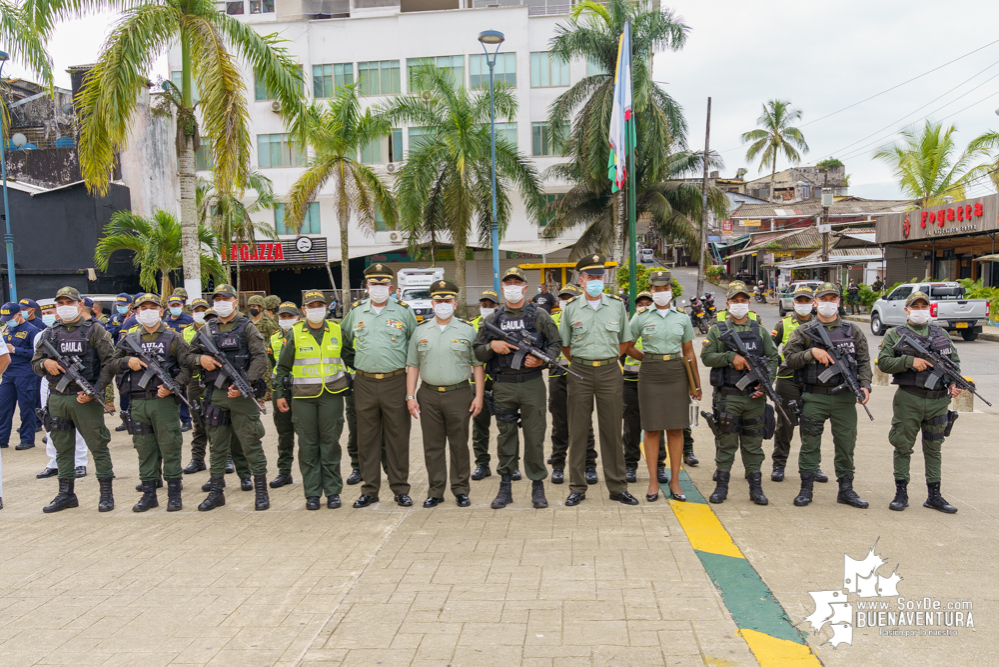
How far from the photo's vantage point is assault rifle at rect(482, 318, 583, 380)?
6.01 meters

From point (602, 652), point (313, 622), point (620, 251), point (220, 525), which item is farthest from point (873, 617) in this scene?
point (620, 251)

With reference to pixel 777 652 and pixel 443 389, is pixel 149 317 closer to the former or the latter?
pixel 443 389

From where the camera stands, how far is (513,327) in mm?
6152

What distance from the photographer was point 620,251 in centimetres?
2631

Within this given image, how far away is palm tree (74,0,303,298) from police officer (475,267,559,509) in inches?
312

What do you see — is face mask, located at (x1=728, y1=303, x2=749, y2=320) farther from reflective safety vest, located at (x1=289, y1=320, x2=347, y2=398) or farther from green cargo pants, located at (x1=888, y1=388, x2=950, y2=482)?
reflective safety vest, located at (x1=289, y1=320, x2=347, y2=398)

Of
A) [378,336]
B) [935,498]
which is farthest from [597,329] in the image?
[935,498]

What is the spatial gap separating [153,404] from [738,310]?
17.4 feet

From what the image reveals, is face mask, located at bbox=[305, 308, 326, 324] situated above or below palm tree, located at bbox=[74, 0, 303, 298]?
below

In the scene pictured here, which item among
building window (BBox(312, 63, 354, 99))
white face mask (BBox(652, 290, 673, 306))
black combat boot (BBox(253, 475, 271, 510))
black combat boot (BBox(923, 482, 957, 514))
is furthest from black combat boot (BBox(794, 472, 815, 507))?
building window (BBox(312, 63, 354, 99))

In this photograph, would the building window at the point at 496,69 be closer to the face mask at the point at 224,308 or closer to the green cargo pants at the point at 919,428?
the face mask at the point at 224,308

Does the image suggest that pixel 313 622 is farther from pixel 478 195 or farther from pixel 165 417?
pixel 478 195

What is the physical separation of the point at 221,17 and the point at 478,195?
14.8m

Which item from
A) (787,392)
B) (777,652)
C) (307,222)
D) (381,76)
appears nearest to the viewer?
(777,652)
